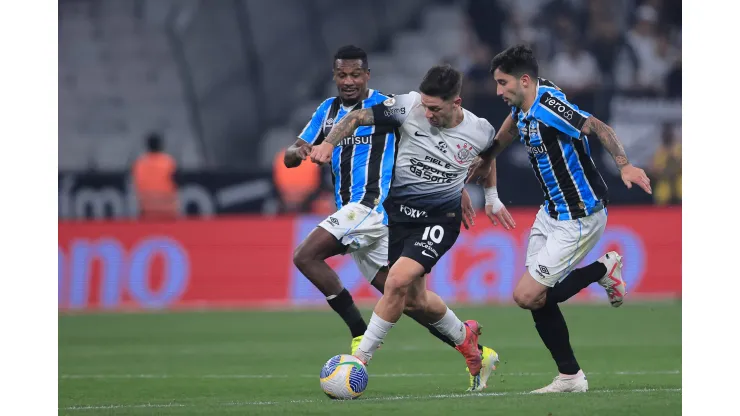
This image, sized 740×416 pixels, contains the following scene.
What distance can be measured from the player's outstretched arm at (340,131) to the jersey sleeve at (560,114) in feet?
3.53

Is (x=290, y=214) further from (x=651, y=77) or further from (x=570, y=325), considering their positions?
(x=651, y=77)

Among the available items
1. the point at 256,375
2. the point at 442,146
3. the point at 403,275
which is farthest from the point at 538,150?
the point at 256,375

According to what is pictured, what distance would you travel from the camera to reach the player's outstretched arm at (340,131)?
7.25 meters

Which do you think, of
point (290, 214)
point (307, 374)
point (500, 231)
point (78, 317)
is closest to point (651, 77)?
point (500, 231)

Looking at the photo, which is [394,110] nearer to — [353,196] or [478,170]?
[478,170]

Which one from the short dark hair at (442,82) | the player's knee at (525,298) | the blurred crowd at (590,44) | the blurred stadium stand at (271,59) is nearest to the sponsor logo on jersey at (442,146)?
the short dark hair at (442,82)

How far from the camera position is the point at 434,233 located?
7.88m

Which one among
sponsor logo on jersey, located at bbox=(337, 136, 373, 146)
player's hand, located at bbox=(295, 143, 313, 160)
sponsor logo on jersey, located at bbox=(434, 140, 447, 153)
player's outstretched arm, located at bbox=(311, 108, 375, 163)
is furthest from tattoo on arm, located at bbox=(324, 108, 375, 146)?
sponsor logo on jersey, located at bbox=(337, 136, 373, 146)

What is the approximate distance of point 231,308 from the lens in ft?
53.5

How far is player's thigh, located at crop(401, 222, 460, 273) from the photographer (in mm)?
7715

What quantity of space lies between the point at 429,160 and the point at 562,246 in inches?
41.4

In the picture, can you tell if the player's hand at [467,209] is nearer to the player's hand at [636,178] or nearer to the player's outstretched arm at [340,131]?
the player's outstretched arm at [340,131]
